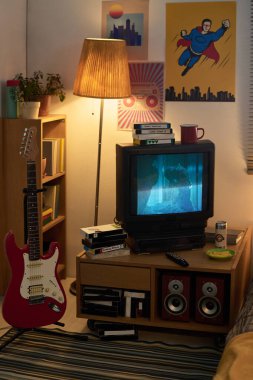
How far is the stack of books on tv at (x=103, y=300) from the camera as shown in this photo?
3443 mm

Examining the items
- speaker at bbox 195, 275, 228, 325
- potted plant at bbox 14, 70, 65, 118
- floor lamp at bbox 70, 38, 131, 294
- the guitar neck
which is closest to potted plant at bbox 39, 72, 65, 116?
potted plant at bbox 14, 70, 65, 118

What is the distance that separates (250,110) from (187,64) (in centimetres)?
49

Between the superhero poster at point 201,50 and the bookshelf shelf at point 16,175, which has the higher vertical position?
the superhero poster at point 201,50

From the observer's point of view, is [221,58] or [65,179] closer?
[221,58]

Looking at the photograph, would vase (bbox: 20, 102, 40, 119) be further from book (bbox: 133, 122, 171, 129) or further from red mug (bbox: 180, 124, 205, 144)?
red mug (bbox: 180, 124, 205, 144)

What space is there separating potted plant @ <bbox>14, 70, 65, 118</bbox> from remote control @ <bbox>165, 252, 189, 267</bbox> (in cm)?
121

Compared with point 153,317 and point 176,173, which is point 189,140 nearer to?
point 176,173

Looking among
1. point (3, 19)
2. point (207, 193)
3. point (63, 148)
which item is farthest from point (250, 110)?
point (3, 19)

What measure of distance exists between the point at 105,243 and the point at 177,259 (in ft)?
1.33

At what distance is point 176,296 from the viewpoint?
3.40 metres

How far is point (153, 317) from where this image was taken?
3.43 meters

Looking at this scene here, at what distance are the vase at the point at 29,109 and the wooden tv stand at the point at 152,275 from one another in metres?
0.93

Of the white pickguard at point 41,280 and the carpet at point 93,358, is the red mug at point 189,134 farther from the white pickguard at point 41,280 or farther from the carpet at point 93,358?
the carpet at point 93,358

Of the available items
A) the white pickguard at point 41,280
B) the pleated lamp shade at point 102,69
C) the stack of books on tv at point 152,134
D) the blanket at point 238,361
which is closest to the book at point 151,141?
the stack of books on tv at point 152,134
